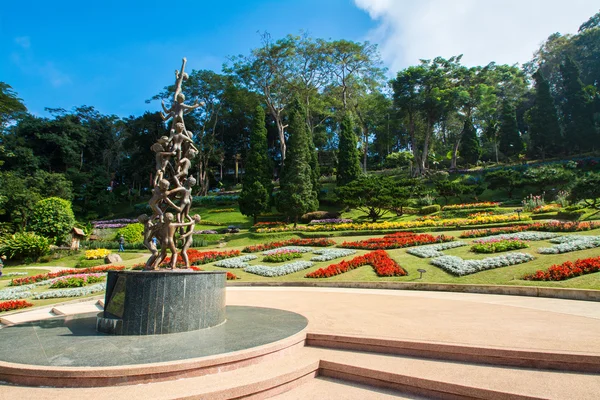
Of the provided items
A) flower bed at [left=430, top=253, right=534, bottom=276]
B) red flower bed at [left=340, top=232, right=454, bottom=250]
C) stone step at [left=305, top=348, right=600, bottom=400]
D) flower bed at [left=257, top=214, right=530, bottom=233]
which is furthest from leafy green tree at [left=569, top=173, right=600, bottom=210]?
stone step at [left=305, top=348, right=600, bottom=400]

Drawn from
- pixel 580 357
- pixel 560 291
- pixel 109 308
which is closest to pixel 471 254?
pixel 560 291

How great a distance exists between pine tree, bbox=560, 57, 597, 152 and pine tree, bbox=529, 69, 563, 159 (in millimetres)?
1361

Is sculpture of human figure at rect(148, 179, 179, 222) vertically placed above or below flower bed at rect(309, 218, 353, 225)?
above

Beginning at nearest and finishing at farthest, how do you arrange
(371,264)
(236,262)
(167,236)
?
(167,236)
(371,264)
(236,262)

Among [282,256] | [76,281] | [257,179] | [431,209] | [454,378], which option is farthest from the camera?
[257,179]

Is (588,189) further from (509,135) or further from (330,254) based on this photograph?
(509,135)

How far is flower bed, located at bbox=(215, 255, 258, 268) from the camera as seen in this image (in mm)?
15459

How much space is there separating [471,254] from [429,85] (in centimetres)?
3589

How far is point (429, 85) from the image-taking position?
43.4 metres

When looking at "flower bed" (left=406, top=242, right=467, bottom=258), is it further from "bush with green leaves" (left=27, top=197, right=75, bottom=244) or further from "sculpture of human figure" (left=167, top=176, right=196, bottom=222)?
"bush with green leaves" (left=27, top=197, right=75, bottom=244)

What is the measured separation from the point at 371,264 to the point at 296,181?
17.9 meters

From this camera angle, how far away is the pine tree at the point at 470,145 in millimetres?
48594

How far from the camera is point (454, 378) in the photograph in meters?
3.84

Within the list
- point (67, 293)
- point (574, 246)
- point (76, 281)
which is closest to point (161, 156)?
point (67, 293)
